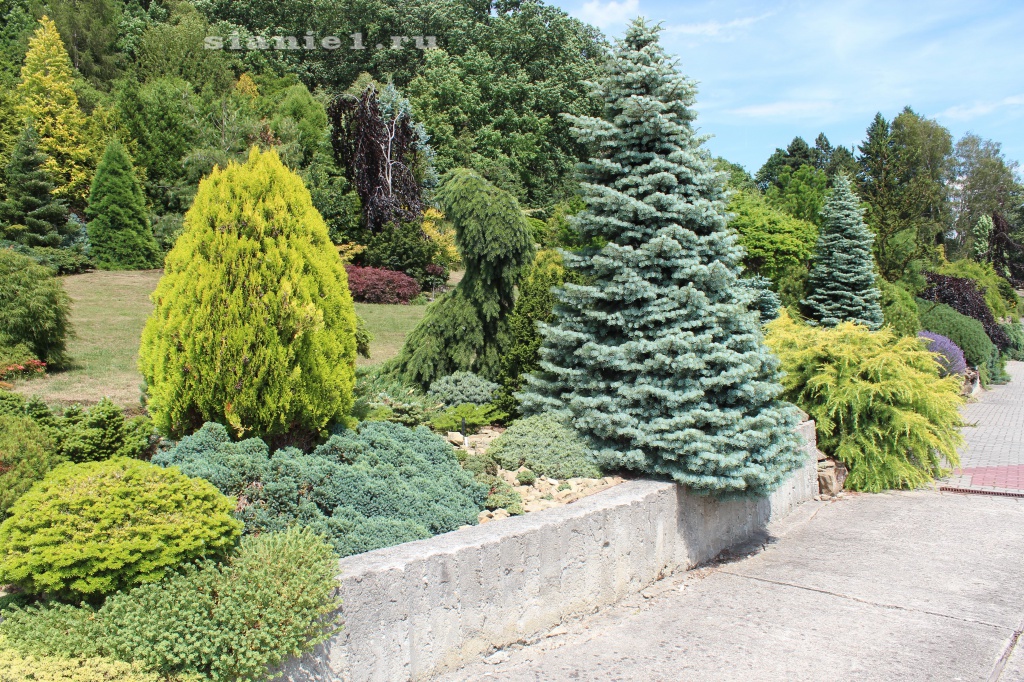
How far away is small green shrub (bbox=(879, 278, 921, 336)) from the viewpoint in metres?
12.9

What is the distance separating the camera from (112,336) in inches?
462

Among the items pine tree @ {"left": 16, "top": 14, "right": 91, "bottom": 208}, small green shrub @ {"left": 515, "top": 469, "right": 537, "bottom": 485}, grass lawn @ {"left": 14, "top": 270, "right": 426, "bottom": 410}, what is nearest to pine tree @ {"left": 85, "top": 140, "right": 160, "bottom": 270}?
grass lawn @ {"left": 14, "top": 270, "right": 426, "bottom": 410}

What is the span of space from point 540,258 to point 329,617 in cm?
502

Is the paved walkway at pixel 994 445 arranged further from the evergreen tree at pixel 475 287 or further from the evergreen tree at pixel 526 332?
the evergreen tree at pixel 475 287

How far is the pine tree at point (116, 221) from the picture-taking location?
19.8m

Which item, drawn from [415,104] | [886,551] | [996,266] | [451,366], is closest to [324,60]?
[415,104]

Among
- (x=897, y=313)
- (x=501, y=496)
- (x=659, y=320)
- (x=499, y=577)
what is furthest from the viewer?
(x=897, y=313)

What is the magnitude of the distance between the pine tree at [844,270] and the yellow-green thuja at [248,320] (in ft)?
33.1

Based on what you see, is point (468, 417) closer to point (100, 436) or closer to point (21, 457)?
point (100, 436)

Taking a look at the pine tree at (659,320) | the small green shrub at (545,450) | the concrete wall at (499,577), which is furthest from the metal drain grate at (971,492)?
the small green shrub at (545,450)

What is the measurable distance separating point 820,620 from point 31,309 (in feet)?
29.0

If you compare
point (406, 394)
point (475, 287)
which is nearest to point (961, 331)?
point (475, 287)

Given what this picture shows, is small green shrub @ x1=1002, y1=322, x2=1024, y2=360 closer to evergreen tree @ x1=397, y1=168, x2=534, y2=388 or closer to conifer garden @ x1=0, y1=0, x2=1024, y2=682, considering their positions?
conifer garden @ x1=0, y1=0, x2=1024, y2=682

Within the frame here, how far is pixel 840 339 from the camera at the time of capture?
7.73m
